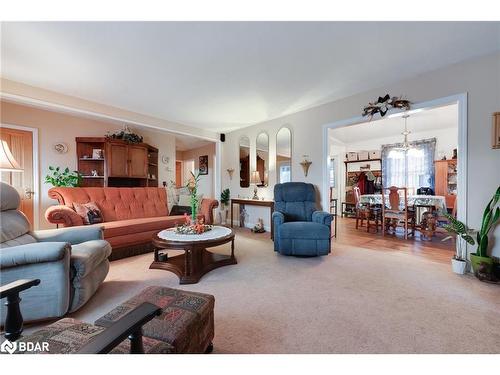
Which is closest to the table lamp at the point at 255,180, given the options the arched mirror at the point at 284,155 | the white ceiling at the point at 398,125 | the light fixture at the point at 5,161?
the arched mirror at the point at 284,155

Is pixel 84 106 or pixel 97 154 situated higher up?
pixel 84 106

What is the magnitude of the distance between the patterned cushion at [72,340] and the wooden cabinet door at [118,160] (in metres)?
3.82

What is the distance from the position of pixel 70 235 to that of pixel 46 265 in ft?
2.35

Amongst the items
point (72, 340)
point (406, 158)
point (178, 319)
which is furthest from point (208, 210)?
point (406, 158)

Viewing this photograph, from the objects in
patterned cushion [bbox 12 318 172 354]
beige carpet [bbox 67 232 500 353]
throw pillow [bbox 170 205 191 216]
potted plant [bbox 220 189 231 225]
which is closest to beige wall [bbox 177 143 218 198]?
potted plant [bbox 220 189 231 225]

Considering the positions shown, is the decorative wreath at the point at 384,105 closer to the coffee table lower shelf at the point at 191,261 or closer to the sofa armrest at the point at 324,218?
the sofa armrest at the point at 324,218

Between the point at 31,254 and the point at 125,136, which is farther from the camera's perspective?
the point at 125,136

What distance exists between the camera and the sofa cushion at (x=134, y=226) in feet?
9.45

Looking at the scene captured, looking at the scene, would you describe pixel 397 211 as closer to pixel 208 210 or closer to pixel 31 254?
pixel 208 210

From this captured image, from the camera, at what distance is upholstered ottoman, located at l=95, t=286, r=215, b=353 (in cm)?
98

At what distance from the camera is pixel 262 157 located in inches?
194
